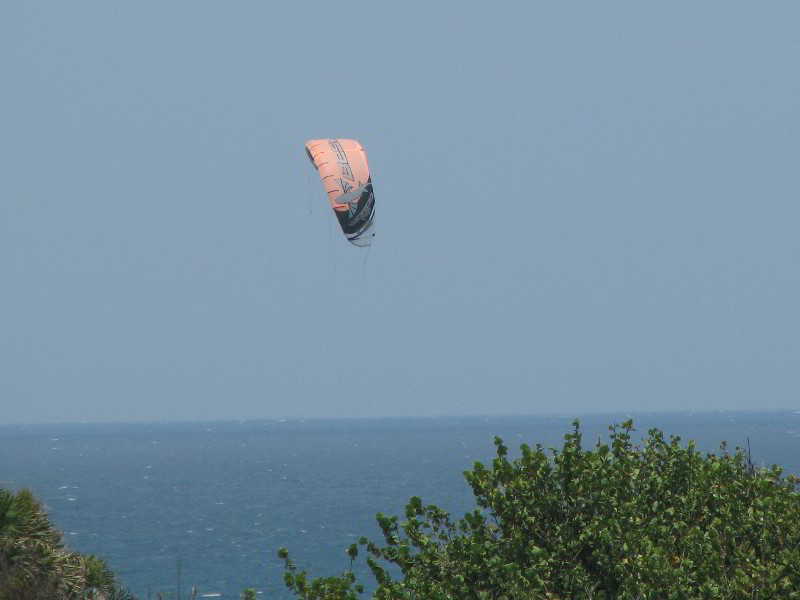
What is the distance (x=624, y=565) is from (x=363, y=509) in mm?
90758

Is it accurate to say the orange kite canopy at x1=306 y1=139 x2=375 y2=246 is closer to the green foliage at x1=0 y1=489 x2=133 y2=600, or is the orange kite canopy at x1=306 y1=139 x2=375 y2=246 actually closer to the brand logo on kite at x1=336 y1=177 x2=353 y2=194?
the brand logo on kite at x1=336 y1=177 x2=353 y2=194

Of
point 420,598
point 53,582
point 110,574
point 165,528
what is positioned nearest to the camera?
point 420,598

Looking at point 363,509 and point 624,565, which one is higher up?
point 624,565

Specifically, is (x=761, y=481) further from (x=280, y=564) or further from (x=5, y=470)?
(x=5, y=470)

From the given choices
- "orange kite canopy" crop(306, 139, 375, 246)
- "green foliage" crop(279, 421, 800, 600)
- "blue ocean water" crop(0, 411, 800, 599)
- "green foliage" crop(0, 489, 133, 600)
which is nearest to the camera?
"green foliage" crop(279, 421, 800, 600)

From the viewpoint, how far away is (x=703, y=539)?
35.4ft

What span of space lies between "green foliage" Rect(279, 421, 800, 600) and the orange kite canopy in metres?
21.4

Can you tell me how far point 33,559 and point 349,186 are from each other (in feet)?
55.7

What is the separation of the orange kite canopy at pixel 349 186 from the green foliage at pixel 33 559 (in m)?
14.9

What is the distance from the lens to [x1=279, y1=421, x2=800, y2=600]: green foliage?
10.4 m

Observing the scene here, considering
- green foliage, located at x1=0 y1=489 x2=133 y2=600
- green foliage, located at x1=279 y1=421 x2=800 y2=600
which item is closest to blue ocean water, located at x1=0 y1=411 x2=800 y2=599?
green foliage, located at x1=0 y1=489 x2=133 y2=600

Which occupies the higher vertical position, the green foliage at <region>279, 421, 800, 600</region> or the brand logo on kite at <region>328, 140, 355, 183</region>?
the brand logo on kite at <region>328, 140, 355, 183</region>

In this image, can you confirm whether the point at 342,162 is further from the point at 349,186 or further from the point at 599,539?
the point at 599,539

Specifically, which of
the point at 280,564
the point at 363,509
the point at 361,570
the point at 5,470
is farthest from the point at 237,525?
the point at 5,470
